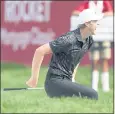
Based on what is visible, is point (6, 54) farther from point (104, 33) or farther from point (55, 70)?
point (55, 70)

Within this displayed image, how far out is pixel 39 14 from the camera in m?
14.8

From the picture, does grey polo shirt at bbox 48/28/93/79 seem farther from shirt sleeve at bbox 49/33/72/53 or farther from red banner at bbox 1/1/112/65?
red banner at bbox 1/1/112/65

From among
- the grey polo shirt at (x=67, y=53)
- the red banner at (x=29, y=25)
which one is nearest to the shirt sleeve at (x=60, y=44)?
the grey polo shirt at (x=67, y=53)

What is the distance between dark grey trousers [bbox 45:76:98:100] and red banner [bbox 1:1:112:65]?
26.7 ft

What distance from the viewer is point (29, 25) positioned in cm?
1478

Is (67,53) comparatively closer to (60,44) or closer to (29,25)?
(60,44)

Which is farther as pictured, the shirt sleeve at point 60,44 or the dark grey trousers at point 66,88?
the dark grey trousers at point 66,88

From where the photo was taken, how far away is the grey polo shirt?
624cm

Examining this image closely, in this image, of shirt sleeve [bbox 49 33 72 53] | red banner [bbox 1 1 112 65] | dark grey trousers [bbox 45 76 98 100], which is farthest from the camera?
red banner [bbox 1 1 112 65]

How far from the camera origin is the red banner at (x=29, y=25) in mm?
14656

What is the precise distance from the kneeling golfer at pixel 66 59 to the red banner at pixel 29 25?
26.4 ft

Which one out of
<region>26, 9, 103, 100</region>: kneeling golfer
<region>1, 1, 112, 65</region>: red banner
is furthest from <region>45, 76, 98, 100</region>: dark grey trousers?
<region>1, 1, 112, 65</region>: red banner

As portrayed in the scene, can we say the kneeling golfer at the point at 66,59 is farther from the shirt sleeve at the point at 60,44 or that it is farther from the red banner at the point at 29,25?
the red banner at the point at 29,25

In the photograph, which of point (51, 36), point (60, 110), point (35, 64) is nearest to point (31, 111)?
point (60, 110)
